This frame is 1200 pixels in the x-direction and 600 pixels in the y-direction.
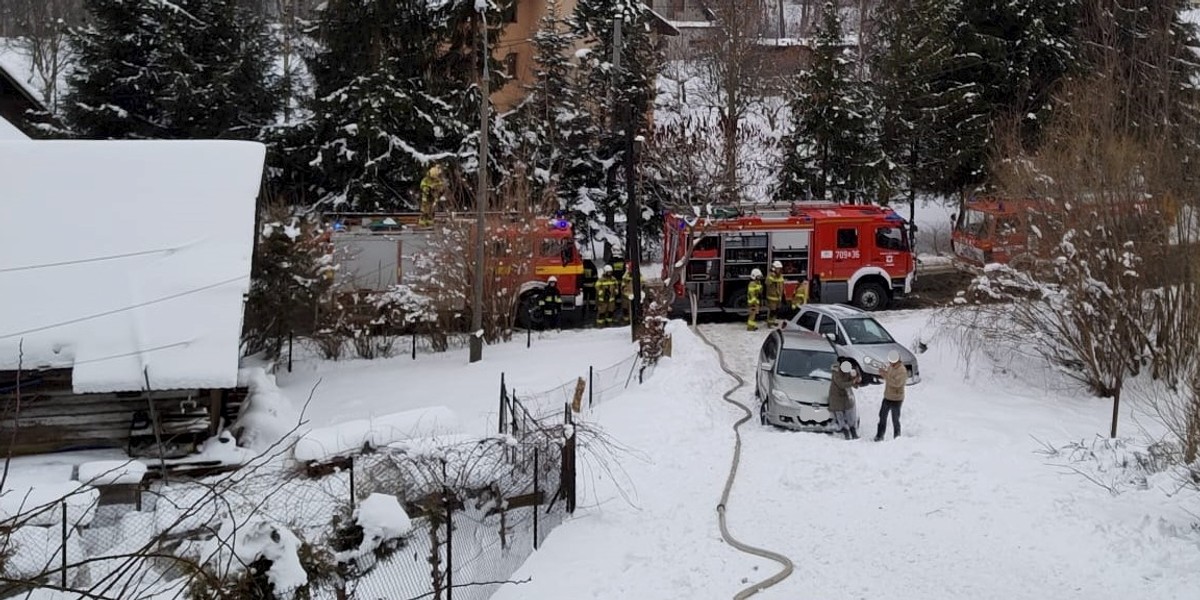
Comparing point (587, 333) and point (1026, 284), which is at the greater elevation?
point (1026, 284)

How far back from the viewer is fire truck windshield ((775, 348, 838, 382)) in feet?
48.6

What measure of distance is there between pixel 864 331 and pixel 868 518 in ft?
25.0

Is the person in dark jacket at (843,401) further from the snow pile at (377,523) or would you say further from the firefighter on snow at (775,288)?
the firefighter on snow at (775,288)

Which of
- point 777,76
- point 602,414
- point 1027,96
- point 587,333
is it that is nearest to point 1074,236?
point 602,414

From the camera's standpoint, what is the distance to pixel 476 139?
1161 inches

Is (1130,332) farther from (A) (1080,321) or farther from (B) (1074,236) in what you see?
(B) (1074,236)

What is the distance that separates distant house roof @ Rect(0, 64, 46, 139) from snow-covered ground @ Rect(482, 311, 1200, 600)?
68.7 feet

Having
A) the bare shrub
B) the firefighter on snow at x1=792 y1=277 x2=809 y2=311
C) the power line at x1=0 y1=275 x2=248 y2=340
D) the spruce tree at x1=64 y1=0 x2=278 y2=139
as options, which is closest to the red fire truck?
the firefighter on snow at x1=792 y1=277 x2=809 y2=311

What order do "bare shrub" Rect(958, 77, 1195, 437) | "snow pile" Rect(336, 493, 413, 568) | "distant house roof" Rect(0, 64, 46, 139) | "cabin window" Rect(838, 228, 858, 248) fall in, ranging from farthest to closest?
"distant house roof" Rect(0, 64, 46, 139), "cabin window" Rect(838, 228, 858, 248), "bare shrub" Rect(958, 77, 1195, 437), "snow pile" Rect(336, 493, 413, 568)

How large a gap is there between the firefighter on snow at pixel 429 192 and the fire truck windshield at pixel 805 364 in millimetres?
10816

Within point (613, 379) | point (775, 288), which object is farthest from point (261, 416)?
point (775, 288)

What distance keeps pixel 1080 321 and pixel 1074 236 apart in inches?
57.9

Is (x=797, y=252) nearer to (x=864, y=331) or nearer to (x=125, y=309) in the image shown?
(x=864, y=331)

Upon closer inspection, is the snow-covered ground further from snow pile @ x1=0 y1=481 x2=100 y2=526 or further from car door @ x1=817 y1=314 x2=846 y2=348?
snow pile @ x1=0 y1=481 x2=100 y2=526
